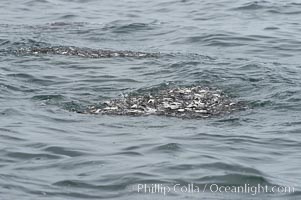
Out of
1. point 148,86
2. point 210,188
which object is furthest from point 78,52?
point 210,188

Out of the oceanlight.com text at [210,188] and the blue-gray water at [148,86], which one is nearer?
the oceanlight.com text at [210,188]

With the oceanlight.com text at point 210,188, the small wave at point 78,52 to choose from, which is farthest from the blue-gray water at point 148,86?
the small wave at point 78,52

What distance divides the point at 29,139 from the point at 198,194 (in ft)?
12.6

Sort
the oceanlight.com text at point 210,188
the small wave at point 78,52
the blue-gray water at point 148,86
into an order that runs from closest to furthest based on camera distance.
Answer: the oceanlight.com text at point 210,188, the blue-gray water at point 148,86, the small wave at point 78,52

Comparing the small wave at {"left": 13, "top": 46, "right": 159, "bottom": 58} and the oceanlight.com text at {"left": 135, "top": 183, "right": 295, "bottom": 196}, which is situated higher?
the small wave at {"left": 13, "top": 46, "right": 159, "bottom": 58}

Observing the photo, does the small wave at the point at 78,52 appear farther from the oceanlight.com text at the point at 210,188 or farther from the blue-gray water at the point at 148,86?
the oceanlight.com text at the point at 210,188

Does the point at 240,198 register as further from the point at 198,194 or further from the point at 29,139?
the point at 29,139

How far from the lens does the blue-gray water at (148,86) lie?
11.1 metres

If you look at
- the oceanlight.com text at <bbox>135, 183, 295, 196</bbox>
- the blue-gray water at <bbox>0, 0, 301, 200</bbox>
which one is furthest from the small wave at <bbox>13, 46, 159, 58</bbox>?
the oceanlight.com text at <bbox>135, 183, 295, 196</bbox>

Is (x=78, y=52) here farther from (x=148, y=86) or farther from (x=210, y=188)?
(x=210, y=188)

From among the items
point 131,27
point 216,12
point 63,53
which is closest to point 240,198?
point 63,53

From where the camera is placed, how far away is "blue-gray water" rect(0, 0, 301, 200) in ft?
36.6

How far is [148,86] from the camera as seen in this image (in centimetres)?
1711

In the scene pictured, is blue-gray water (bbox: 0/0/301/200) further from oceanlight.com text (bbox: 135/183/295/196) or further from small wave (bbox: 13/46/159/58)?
small wave (bbox: 13/46/159/58)
